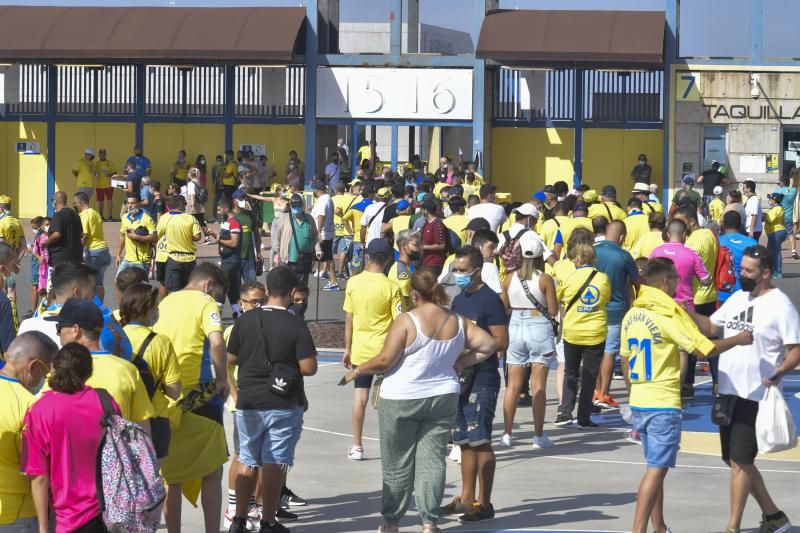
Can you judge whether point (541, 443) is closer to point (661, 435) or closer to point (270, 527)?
point (661, 435)

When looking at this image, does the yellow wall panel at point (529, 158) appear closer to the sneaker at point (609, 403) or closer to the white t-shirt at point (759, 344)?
the sneaker at point (609, 403)

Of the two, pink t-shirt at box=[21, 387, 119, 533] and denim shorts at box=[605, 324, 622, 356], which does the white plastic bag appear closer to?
pink t-shirt at box=[21, 387, 119, 533]

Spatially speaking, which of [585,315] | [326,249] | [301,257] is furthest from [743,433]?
[326,249]

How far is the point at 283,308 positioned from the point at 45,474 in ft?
9.18

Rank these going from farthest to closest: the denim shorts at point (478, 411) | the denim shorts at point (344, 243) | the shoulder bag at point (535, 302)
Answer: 1. the denim shorts at point (344, 243)
2. the shoulder bag at point (535, 302)
3. the denim shorts at point (478, 411)

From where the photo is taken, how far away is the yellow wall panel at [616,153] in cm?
3155

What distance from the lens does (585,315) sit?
40.6ft

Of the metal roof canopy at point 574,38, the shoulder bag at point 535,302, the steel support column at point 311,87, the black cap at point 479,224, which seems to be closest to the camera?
the shoulder bag at point 535,302

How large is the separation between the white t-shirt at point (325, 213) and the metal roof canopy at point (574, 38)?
396 inches

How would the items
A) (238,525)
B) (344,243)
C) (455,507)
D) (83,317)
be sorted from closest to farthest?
(83,317), (238,525), (455,507), (344,243)

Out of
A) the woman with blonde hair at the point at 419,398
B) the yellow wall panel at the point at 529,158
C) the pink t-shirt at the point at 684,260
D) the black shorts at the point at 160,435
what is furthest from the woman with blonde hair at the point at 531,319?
the yellow wall panel at the point at 529,158

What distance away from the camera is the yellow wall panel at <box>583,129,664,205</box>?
31.5 meters

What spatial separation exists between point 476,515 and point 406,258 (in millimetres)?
3488

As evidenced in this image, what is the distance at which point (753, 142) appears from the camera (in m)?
30.5
